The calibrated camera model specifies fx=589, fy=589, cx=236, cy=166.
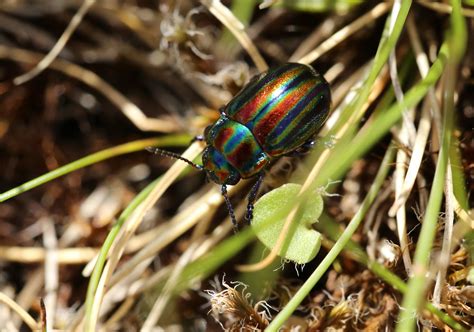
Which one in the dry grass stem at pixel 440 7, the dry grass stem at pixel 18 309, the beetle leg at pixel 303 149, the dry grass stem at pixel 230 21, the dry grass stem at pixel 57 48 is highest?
the dry grass stem at pixel 57 48


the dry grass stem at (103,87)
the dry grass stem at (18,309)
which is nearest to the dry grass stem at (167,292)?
the dry grass stem at (18,309)

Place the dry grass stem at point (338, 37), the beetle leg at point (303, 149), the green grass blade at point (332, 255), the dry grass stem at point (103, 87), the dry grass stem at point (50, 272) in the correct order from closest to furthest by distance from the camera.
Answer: the green grass blade at point (332, 255) < the beetle leg at point (303, 149) < the dry grass stem at point (338, 37) < the dry grass stem at point (50, 272) < the dry grass stem at point (103, 87)

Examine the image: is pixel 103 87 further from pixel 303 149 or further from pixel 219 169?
pixel 303 149

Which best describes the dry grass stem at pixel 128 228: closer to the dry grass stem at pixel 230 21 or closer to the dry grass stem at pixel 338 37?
the dry grass stem at pixel 230 21

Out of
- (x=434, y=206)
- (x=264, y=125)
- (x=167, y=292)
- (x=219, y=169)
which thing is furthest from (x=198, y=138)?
(x=434, y=206)

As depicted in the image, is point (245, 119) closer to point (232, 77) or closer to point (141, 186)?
point (232, 77)

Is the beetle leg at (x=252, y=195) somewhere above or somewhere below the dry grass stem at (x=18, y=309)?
below

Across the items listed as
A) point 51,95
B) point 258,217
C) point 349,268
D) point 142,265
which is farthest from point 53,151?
point 349,268

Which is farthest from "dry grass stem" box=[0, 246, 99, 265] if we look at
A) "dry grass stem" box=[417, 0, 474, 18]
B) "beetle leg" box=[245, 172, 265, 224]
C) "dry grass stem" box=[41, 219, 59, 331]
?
"dry grass stem" box=[417, 0, 474, 18]
